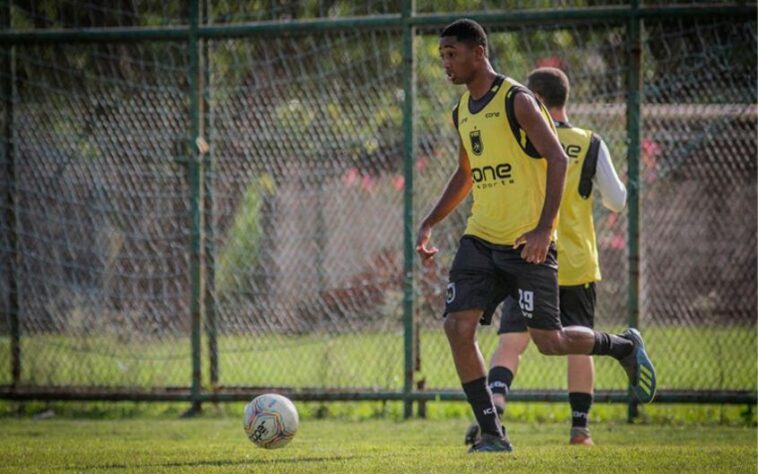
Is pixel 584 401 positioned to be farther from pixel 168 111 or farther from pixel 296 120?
pixel 168 111

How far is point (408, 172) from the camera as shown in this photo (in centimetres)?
884

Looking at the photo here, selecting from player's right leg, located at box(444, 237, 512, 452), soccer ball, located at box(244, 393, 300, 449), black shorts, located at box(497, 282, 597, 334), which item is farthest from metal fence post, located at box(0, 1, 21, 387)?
player's right leg, located at box(444, 237, 512, 452)

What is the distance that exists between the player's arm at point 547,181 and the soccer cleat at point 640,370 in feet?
3.45

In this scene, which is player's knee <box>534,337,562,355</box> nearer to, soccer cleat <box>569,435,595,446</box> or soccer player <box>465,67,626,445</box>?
soccer player <box>465,67,626,445</box>

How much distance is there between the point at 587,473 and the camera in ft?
17.6

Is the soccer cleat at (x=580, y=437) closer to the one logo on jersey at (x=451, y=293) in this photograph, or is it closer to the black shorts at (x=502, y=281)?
the black shorts at (x=502, y=281)

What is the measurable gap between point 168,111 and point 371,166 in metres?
1.74

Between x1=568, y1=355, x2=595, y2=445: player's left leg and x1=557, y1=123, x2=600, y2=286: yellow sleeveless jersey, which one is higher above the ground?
x1=557, y1=123, x2=600, y2=286: yellow sleeveless jersey

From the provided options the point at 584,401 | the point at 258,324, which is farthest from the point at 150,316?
the point at 584,401

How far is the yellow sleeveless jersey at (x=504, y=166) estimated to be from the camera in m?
6.03

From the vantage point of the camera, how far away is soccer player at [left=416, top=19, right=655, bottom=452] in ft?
19.7

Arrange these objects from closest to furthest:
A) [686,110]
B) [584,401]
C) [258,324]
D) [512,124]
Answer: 1. [512,124]
2. [584,401]
3. [686,110]
4. [258,324]

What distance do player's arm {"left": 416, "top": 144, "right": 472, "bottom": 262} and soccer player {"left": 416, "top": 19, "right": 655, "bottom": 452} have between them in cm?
26

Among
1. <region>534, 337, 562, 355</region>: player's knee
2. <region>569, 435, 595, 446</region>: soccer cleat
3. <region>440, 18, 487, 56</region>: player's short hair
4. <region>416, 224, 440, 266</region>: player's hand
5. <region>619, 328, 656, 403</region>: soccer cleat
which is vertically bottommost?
<region>569, 435, 595, 446</region>: soccer cleat
